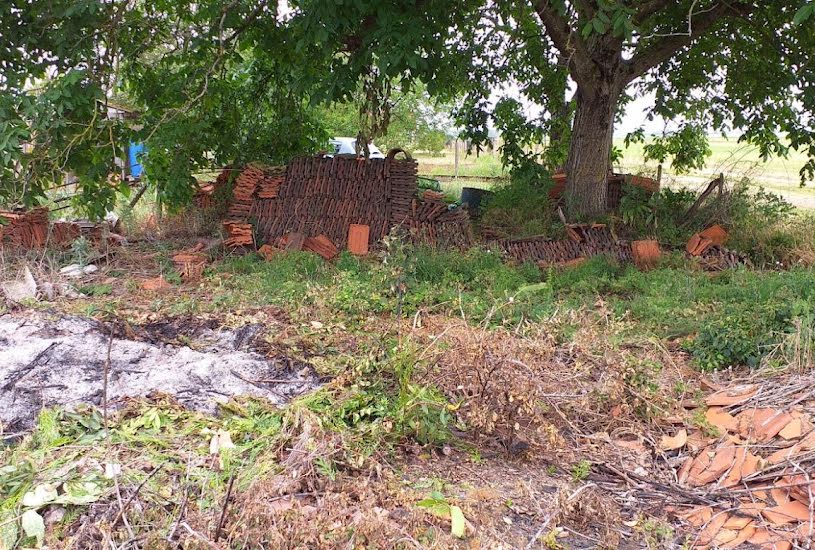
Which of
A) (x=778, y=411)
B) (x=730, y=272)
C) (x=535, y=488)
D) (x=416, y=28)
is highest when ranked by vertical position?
(x=416, y=28)

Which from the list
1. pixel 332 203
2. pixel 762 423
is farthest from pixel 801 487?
pixel 332 203

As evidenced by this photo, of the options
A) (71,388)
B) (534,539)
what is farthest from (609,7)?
(71,388)

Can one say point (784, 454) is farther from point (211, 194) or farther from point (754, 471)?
point (211, 194)

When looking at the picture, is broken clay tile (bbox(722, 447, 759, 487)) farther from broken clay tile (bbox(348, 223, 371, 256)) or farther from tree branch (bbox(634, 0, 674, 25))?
tree branch (bbox(634, 0, 674, 25))

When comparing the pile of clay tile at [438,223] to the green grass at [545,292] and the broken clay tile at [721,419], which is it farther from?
the broken clay tile at [721,419]

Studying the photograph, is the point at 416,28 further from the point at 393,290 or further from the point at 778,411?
the point at 778,411

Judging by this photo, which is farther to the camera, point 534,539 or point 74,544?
point 534,539

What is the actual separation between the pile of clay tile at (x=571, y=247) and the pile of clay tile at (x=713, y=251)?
2.54 feet

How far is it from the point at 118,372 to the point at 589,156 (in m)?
6.60

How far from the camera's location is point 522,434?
3.85m

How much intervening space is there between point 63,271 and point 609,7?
20.2ft

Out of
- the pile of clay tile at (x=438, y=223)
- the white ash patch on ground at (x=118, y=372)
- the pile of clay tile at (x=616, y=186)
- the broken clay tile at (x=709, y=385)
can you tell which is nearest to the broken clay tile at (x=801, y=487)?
the broken clay tile at (x=709, y=385)

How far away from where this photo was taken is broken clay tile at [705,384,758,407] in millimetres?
4230

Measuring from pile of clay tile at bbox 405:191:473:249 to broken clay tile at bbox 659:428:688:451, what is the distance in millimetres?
4543
